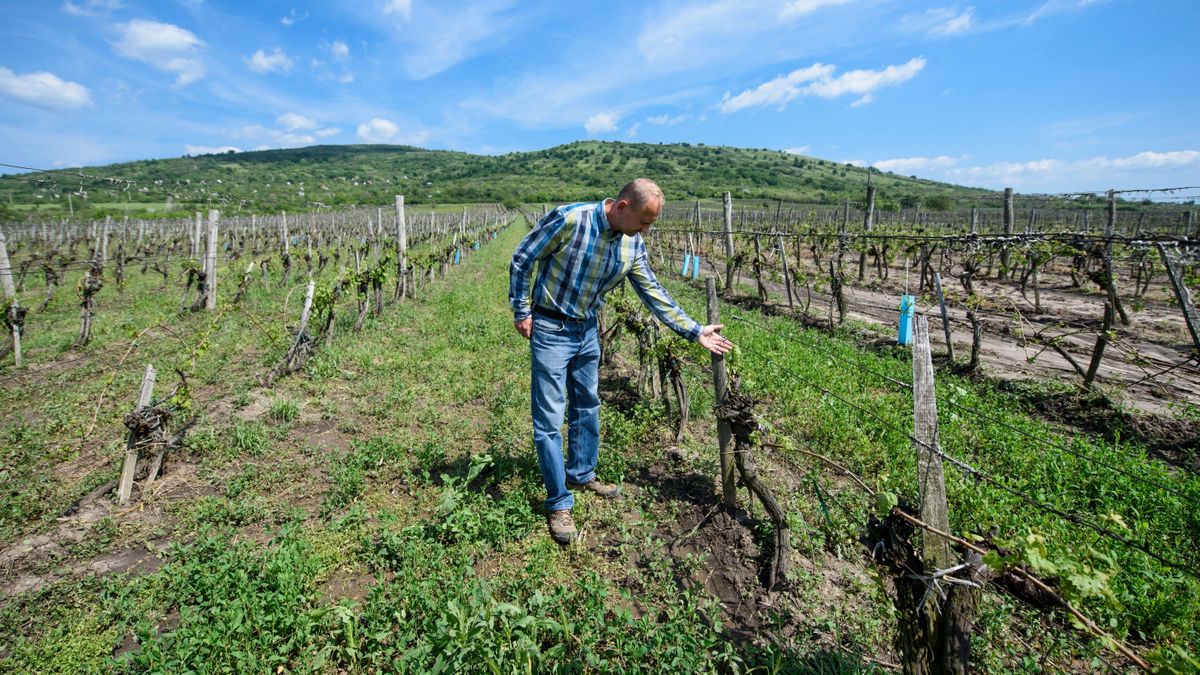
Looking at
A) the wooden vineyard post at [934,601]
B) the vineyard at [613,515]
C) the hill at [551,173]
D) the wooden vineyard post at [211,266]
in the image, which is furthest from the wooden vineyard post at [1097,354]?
the hill at [551,173]

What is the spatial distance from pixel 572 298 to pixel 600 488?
1550mm

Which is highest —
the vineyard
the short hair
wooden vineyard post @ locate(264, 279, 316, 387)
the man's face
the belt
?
the short hair

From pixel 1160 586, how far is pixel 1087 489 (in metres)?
1.25

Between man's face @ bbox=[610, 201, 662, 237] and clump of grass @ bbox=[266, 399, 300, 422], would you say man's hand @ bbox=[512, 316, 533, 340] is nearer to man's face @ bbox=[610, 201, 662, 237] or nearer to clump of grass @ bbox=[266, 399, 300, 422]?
man's face @ bbox=[610, 201, 662, 237]

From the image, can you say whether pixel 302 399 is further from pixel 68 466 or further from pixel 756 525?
pixel 756 525

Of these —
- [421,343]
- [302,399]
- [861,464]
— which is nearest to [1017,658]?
[861,464]

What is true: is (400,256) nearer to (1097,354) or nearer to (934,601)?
(934,601)

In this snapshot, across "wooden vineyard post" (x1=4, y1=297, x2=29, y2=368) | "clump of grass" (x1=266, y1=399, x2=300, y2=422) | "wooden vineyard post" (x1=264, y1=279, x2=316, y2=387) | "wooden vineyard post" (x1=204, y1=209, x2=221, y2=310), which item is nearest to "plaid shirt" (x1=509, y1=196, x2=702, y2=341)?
"clump of grass" (x1=266, y1=399, x2=300, y2=422)

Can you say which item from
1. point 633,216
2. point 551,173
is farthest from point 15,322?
point 551,173

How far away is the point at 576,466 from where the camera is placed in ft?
13.0

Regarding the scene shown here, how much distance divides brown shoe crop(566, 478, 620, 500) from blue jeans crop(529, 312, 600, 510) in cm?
32

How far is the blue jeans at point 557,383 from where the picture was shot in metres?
3.40

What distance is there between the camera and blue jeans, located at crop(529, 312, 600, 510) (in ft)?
11.2

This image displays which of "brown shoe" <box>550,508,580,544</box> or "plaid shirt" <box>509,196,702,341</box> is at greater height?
"plaid shirt" <box>509,196,702,341</box>
